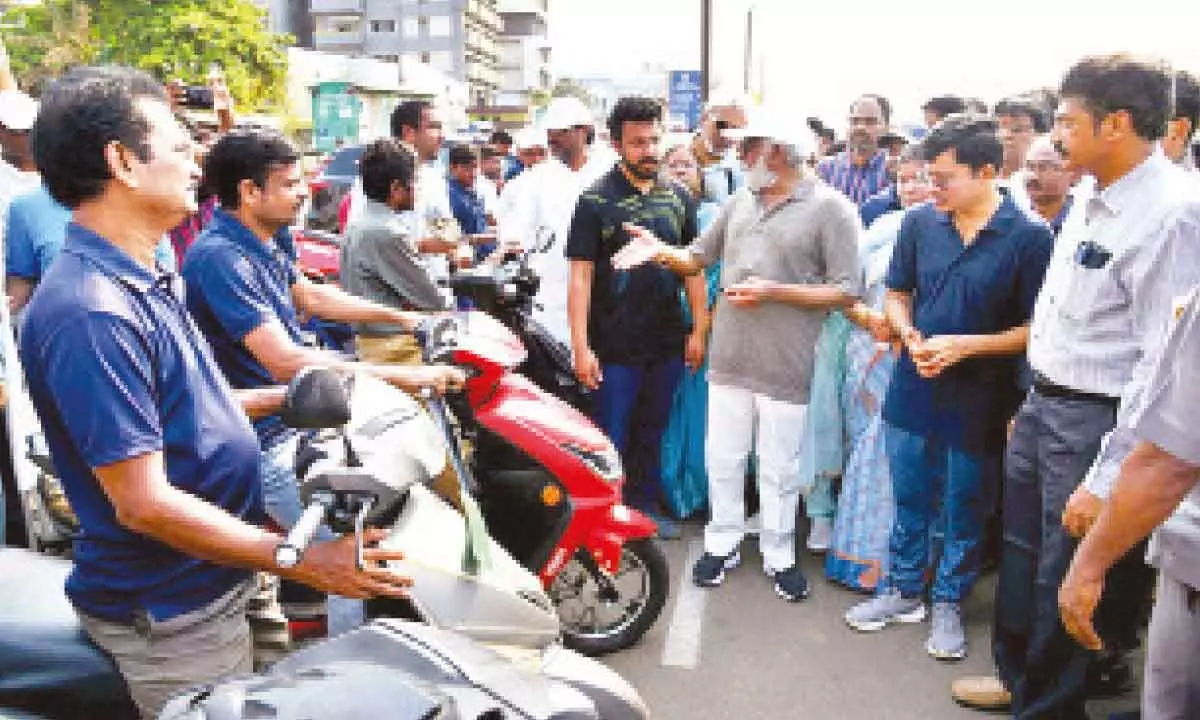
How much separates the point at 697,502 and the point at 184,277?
291 centimetres

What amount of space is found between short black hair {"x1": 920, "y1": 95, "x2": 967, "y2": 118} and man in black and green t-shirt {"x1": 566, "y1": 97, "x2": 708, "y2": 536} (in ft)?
9.48

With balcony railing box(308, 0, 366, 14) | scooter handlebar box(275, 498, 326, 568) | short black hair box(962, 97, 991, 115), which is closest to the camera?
scooter handlebar box(275, 498, 326, 568)

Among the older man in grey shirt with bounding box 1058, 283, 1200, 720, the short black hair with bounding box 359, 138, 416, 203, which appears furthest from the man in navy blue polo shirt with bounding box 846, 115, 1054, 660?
the short black hair with bounding box 359, 138, 416, 203

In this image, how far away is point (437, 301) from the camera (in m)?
4.43

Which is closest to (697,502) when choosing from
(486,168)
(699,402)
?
(699,402)

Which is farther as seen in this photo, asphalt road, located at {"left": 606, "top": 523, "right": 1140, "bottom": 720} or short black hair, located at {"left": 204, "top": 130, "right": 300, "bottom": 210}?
asphalt road, located at {"left": 606, "top": 523, "right": 1140, "bottom": 720}

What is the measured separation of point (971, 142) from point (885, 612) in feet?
6.08

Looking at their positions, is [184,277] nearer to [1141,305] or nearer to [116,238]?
[116,238]

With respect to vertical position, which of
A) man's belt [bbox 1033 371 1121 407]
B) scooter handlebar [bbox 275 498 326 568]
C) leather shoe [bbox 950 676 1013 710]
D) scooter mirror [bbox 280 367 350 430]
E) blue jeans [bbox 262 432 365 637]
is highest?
scooter mirror [bbox 280 367 350 430]

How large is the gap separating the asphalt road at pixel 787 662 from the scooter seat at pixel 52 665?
6.35ft

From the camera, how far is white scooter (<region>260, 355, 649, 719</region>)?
63.6 inches

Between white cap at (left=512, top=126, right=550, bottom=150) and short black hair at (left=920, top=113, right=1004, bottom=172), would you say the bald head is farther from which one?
white cap at (left=512, top=126, right=550, bottom=150)

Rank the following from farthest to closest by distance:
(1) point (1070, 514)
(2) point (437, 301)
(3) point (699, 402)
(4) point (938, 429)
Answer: (3) point (699, 402)
(2) point (437, 301)
(4) point (938, 429)
(1) point (1070, 514)

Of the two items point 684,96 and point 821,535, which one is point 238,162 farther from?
point 684,96
